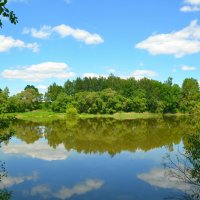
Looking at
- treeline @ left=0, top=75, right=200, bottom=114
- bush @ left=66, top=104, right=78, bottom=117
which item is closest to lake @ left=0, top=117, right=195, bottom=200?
bush @ left=66, top=104, right=78, bottom=117

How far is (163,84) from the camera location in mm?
115500

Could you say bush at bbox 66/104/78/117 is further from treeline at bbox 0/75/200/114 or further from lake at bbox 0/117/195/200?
lake at bbox 0/117/195/200

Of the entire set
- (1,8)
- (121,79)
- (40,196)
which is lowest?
(40,196)

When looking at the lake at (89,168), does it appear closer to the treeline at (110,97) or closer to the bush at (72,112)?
the bush at (72,112)

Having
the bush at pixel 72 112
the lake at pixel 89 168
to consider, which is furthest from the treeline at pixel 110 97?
the lake at pixel 89 168

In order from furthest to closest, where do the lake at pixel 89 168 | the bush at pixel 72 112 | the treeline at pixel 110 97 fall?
the treeline at pixel 110 97, the bush at pixel 72 112, the lake at pixel 89 168

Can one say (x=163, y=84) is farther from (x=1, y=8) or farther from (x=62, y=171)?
(x=1, y=8)

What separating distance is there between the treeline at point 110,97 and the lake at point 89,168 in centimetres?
5663

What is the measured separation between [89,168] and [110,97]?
74595 millimetres

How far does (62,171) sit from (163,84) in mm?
92721

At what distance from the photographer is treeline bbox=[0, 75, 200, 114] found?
101625 mm

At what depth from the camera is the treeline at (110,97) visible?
102 meters

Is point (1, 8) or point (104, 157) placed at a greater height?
point (1, 8)

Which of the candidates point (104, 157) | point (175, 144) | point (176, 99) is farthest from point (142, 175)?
point (176, 99)
